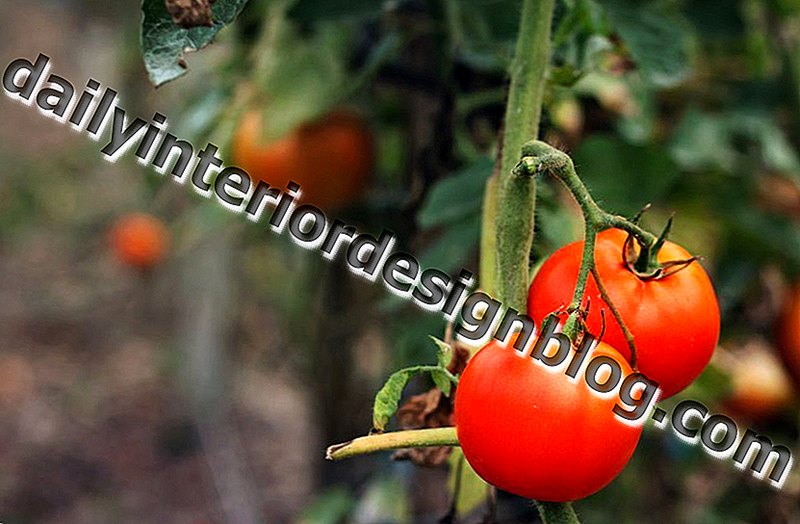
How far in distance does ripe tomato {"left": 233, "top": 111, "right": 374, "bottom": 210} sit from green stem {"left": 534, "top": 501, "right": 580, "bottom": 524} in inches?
26.2

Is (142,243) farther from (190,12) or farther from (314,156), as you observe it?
(190,12)

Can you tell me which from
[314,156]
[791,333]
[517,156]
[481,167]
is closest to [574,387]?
[517,156]

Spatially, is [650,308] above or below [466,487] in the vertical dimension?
above

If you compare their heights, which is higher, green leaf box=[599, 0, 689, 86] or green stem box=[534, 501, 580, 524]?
green leaf box=[599, 0, 689, 86]

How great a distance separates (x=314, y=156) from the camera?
107cm

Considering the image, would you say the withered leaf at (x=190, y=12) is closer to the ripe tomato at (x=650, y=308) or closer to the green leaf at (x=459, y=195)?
the ripe tomato at (x=650, y=308)

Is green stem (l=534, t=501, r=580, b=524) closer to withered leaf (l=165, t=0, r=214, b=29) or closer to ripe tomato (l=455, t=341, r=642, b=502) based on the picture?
ripe tomato (l=455, t=341, r=642, b=502)

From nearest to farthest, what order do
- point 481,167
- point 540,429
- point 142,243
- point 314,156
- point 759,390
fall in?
point 540,429 → point 481,167 → point 314,156 → point 759,390 → point 142,243

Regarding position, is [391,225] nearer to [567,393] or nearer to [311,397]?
[311,397]

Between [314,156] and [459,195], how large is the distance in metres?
0.37

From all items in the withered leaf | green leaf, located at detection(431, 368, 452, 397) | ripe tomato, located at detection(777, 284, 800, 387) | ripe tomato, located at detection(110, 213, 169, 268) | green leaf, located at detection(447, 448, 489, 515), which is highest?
ripe tomato, located at detection(777, 284, 800, 387)

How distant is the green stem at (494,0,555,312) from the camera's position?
18.5 inches

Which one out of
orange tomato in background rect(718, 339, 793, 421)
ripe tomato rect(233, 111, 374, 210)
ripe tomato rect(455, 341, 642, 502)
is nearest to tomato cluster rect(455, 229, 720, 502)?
ripe tomato rect(455, 341, 642, 502)

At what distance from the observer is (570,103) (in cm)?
103
